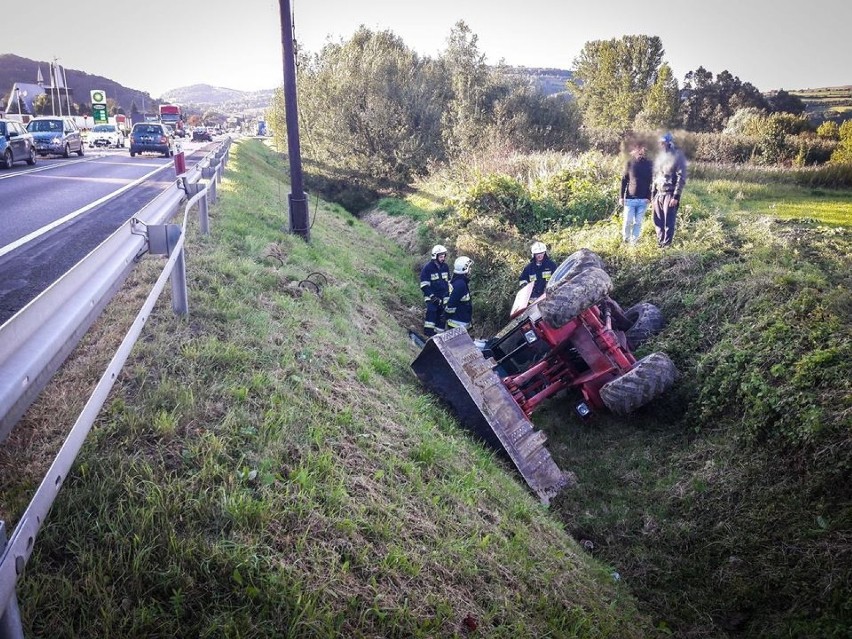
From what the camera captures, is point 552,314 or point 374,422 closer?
point 374,422

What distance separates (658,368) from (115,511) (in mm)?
5367

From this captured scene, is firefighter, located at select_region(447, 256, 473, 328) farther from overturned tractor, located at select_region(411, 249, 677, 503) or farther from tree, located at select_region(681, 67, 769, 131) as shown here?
tree, located at select_region(681, 67, 769, 131)

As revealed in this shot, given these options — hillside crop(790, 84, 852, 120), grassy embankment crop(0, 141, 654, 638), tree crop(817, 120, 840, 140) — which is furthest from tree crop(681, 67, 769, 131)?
grassy embankment crop(0, 141, 654, 638)

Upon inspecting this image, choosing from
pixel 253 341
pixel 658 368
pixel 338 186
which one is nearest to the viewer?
pixel 253 341

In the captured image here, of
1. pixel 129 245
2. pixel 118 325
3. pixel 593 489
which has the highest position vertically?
pixel 129 245

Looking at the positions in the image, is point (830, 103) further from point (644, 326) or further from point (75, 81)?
point (75, 81)

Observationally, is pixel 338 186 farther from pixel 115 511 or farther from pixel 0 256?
pixel 115 511

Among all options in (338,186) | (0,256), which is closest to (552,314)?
(0,256)

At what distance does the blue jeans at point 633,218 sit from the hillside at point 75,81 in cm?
8009

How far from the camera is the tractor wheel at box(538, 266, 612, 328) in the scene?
632 centimetres

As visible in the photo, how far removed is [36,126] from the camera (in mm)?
21406

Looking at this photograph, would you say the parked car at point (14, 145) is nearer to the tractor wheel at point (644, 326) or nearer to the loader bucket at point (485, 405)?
the loader bucket at point (485, 405)

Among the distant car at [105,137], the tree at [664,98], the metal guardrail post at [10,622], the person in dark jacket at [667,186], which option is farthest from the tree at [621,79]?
the metal guardrail post at [10,622]

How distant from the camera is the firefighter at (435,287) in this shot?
27.4ft
